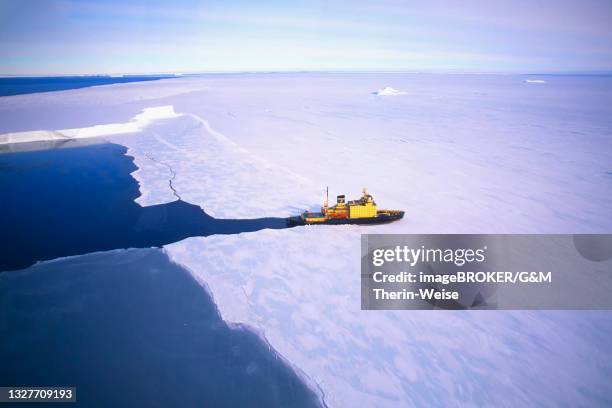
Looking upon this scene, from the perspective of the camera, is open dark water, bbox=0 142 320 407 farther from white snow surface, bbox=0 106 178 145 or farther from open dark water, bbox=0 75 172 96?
open dark water, bbox=0 75 172 96

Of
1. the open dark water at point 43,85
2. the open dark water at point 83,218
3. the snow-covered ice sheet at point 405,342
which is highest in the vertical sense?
the open dark water at point 43,85

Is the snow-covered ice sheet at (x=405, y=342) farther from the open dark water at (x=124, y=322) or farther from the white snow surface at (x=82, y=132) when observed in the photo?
the white snow surface at (x=82, y=132)

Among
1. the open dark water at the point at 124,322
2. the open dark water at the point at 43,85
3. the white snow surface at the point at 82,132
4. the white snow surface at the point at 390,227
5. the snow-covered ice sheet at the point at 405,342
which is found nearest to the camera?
the snow-covered ice sheet at the point at 405,342

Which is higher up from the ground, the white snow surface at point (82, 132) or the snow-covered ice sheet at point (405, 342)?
the white snow surface at point (82, 132)

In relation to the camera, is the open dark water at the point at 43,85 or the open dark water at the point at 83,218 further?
the open dark water at the point at 43,85

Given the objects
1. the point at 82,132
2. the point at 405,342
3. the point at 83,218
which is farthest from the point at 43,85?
the point at 405,342

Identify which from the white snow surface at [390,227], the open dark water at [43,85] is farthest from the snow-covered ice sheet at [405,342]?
the open dark water at [43,85]
